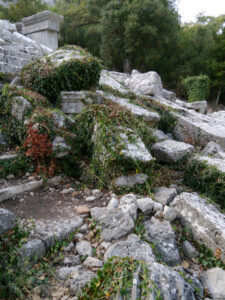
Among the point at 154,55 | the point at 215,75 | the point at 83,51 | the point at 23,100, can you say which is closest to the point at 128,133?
the point at 23,100

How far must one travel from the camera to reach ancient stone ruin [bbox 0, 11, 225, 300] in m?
1.83

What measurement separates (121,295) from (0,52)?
19.7 feet

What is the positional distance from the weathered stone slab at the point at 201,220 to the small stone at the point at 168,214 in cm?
14

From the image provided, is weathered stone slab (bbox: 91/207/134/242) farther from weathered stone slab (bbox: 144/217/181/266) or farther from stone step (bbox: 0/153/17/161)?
stone step (bbox: 0/153/17/161)

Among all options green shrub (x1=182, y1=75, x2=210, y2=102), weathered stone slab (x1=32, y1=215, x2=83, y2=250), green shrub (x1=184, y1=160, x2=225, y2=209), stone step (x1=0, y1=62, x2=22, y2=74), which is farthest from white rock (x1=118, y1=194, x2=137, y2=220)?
green shrub (x1=182, y1=75, x2=210, y2=102)

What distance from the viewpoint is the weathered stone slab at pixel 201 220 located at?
2.46m

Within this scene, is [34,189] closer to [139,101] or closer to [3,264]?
[3,264]

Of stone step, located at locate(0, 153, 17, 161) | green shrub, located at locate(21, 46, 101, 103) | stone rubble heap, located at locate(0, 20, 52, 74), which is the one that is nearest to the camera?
stone step, located at locate(0, 153, 17, 161)

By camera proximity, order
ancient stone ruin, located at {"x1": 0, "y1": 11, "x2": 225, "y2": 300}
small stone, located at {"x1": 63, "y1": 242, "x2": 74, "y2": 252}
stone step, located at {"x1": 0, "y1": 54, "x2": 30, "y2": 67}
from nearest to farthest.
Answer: ancient stone ruin, located at {"x1": 0, "y1": 11, "x2": 225, "y2": 300} → small stone, located at {"x1": 63, "y1": 242, "x2": 74, "y2": 252} → stone step, located at {"x1": 0, "y1": 54, "x2": 30, "y2": 67}

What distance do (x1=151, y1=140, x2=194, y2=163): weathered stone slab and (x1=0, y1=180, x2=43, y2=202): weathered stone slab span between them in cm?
194

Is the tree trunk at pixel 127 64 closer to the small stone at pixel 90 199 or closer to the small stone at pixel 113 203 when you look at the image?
the small stone at pixel 90 199

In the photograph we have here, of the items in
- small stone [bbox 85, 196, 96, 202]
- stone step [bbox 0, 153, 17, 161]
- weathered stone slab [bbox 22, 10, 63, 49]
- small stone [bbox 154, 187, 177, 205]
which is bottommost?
small stone [bbox 85, 196, 96, 202]

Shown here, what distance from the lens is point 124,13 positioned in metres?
13.5

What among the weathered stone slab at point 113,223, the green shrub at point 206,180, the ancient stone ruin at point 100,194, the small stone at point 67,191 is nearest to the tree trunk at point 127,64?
the ancient stone ruin at point 100,194
